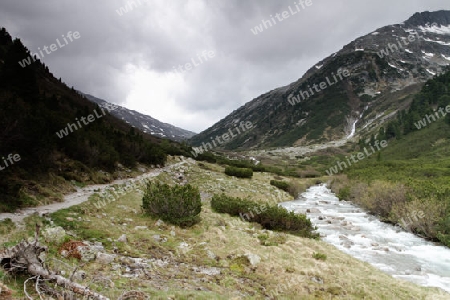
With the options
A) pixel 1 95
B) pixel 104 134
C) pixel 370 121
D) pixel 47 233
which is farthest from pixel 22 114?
pixel 370 121

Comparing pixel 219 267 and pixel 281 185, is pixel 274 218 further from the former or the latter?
pixel 281 185

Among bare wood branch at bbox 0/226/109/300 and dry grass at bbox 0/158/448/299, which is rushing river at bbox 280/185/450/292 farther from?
bare wood branch at bbox 0/226/109/300

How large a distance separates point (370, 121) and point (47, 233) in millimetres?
186854

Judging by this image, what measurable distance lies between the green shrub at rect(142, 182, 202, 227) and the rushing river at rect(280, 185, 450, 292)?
826 cm

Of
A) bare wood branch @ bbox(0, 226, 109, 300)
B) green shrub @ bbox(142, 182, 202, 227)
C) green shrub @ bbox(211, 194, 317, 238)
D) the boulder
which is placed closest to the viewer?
bare wood branch @ bbox(0, 226, 109, 300)

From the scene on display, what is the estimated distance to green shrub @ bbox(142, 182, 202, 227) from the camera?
12.7m

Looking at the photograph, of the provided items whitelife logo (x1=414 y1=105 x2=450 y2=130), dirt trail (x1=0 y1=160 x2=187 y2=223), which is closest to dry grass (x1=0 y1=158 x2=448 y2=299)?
dirt trail (x1=0 y1=160 x2=187 y2=223)

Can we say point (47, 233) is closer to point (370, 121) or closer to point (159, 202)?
point (159, 202)

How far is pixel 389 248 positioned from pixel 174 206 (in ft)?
39.1

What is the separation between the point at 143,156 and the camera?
3039 cm

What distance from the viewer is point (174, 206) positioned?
42.6ft

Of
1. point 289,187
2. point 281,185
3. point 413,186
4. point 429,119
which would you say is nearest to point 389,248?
point 413,186

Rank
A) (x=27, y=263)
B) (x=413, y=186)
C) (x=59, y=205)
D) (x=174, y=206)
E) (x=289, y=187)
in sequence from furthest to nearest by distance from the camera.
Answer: (x=289, y=187) → (x=413, y=186) → (x=174, y=206) → (x=59, y=205) → (x=27, y=263)

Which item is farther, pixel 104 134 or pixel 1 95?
pixel 104 134
